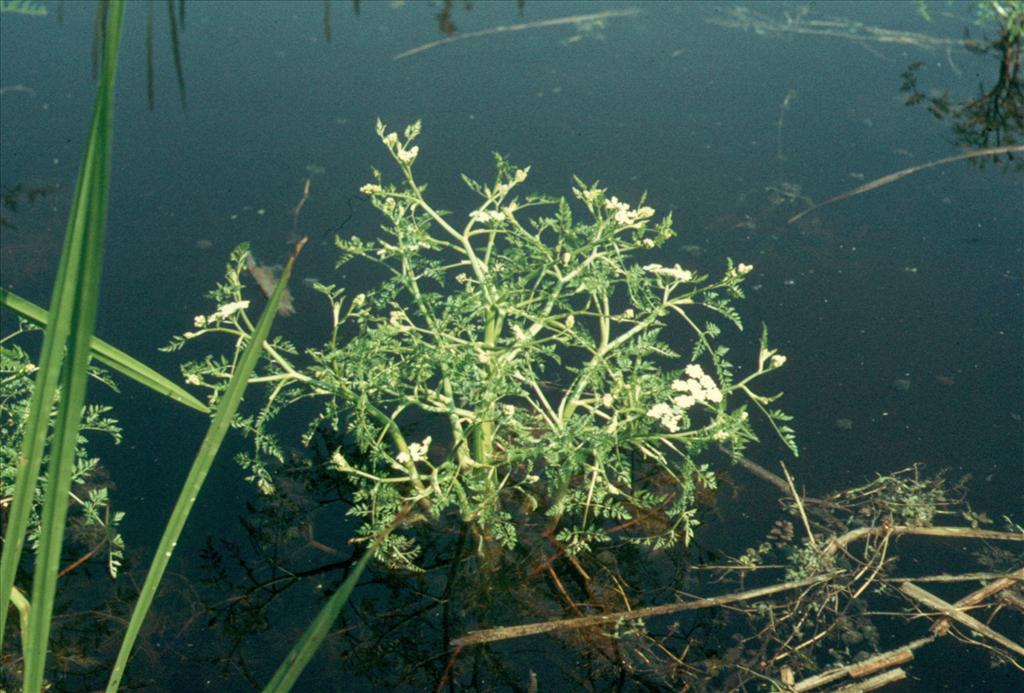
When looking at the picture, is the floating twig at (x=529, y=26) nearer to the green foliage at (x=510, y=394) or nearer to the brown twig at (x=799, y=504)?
the green foliage at (x=510, y=394)

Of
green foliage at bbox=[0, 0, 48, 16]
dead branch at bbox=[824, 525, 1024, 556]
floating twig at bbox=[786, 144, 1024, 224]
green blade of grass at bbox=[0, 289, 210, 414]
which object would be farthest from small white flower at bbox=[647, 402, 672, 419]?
green foliage at bbox=[0, 0, 48, 16]

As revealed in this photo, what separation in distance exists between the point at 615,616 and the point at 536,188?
151cm

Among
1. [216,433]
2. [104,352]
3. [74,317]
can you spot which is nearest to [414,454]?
[104,352]

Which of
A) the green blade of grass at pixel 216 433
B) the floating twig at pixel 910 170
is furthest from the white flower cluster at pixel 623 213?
the floating twig at pixel 910 170

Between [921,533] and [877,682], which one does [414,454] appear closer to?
[877,682]

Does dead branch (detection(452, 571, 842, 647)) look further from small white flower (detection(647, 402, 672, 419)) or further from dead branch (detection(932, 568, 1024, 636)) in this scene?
small white flower (detection(647, 402, 672, 419))

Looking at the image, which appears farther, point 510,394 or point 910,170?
point 910,170

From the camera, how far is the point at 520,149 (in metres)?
3.42

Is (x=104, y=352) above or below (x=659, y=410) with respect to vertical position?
above

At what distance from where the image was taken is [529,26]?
4.17 meters

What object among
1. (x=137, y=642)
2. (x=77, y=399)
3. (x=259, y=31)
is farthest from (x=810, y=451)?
(x=259, y=31)

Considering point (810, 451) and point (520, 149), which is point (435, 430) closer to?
point (810, 451)

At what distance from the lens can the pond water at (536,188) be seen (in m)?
2.10

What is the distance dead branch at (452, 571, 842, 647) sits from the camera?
1989mm
